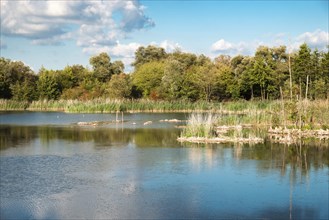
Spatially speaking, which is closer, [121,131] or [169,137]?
[169,137]

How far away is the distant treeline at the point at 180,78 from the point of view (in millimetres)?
43438

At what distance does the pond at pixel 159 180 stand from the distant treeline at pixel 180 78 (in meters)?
20.6

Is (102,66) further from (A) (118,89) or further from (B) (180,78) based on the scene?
(B) (180,78)

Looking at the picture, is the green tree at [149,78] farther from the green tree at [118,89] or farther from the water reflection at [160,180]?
the water reflection at [160,180]

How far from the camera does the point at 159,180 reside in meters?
12.3

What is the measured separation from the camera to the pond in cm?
949

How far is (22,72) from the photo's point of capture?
58.7 meters

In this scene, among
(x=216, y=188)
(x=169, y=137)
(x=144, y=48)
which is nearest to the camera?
(x=216, y=188)

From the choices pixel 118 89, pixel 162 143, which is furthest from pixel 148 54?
pixel 162 143

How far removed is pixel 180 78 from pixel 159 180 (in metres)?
35.7

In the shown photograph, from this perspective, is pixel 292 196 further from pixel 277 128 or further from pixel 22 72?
pixel 22 72

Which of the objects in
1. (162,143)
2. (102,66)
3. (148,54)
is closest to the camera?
(162,143)

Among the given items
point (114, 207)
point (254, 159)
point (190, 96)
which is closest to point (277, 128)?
point (254, 159)

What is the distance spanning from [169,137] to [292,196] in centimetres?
1172
